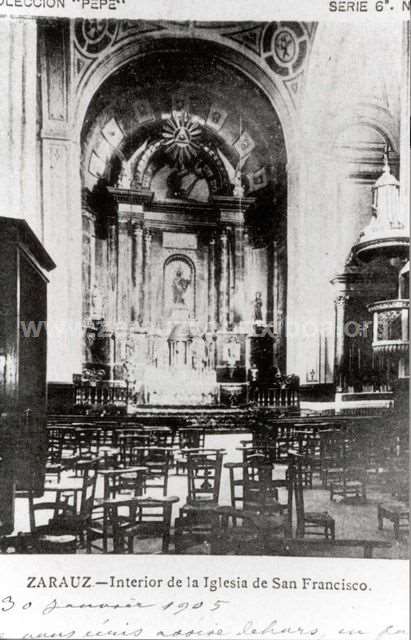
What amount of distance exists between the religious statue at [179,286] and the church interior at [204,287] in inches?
1.9

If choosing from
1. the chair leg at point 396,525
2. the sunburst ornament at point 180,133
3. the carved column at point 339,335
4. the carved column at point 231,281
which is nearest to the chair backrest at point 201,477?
the chair leg at point 396,525

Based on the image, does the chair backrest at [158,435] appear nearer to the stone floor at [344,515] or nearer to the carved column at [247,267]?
the stone floor at [344,515]

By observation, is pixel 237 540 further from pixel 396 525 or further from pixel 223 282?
pixel 223 282

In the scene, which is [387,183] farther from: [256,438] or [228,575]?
[228,575]

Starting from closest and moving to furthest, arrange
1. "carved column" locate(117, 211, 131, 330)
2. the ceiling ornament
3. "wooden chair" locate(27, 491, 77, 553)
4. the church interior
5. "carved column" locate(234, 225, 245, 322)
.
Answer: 1. "wooden chair" locate(27, 491, 77, 553)
2. the church interior
3. the ceiling ornament
4. "carved column" locate(117, 211, 131, 330)
5. "carved column" locate(234, 225, 245, 322)

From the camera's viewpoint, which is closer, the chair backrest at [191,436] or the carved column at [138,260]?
the chair backrest at [191,436]

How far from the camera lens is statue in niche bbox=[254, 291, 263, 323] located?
6.60 m

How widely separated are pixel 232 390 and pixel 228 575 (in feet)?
12.5

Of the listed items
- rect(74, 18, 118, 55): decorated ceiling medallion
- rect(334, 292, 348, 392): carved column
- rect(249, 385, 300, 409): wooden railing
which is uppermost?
rect(74, 18, 118, 55): decorated ceiling medallion

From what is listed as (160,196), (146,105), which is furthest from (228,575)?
(160,196)

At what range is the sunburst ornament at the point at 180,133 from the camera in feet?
24.0

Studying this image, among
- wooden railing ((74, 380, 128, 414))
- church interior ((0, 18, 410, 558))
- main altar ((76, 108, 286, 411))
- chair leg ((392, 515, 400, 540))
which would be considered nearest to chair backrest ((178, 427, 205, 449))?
church interior ((0, 18, 410, 558))

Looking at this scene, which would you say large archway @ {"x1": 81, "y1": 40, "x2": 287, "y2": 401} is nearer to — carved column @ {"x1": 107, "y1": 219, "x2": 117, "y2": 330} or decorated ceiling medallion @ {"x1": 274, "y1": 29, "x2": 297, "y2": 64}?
carved column @ {"x1": 107, "y1": 219, "x2": 117, "y2": 330}

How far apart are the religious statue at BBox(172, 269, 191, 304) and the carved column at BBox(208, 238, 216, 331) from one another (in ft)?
1.03
